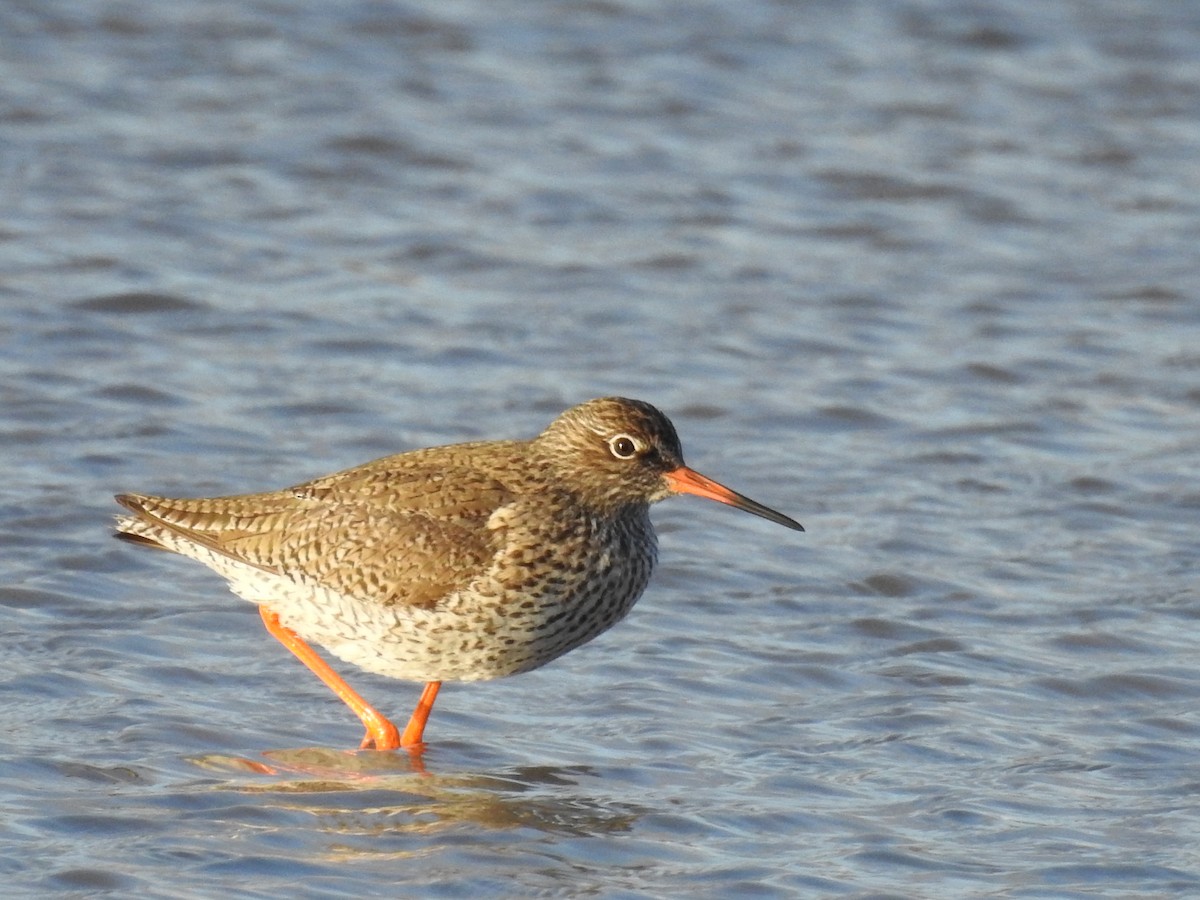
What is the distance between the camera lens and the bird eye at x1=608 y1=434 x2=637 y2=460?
9383mm

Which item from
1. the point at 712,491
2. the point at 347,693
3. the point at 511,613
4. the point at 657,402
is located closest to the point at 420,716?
the point at 347,693

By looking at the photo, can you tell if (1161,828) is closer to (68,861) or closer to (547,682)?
(547,682)

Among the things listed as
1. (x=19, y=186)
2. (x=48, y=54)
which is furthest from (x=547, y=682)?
(x=48, y=54)

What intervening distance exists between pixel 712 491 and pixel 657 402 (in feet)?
13.3

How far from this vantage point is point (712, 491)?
9367 mm

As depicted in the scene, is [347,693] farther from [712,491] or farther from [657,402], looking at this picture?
Result: [657,402]

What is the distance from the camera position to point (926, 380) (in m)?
14.1

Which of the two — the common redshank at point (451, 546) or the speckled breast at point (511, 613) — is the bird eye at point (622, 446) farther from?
the speckled breast at point (511, 613)

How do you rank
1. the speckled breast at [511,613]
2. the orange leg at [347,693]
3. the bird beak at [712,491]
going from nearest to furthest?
the speckled breast at [511,613], the orange leg at [347,693], the bird beak at [712,491]

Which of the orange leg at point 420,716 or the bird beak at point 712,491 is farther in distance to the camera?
the bird beak at point 712,491

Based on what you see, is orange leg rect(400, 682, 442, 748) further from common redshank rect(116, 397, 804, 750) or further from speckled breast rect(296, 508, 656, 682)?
speckled breast rect(296, 508, 656, 682)

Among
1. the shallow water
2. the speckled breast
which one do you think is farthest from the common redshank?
the shallow water

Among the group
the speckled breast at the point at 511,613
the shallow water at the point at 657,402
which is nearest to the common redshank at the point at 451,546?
the speckled breast at the point at 511,613

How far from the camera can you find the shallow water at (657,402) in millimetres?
8195
